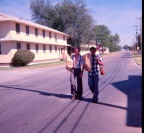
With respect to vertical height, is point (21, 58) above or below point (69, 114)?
above

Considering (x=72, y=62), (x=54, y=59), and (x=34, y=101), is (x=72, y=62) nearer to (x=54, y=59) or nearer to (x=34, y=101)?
(x=34, y=101)

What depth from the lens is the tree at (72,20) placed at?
2189 inches

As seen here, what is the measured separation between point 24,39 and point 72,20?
25373 millimetres

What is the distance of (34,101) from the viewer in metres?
8.84

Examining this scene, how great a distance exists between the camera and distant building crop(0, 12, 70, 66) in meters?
30.6

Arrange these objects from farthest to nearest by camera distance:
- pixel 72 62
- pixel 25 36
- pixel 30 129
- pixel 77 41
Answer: pixel 77 41 → pixel 25 36 → pixel 72 62 → pixel 30 129

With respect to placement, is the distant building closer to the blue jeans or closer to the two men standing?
the two men standing

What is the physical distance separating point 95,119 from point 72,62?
2.81m

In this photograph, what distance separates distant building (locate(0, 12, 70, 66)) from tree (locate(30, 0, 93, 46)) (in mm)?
8824

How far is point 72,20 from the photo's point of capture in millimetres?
56781

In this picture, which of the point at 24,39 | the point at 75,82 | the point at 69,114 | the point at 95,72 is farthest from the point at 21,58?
the point at 69,114

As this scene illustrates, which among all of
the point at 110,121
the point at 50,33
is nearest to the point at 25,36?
the point at 50,33

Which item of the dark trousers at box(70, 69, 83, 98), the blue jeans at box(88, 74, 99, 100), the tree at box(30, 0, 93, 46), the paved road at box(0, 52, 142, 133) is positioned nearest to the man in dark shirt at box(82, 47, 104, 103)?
the blue jeans at box(88, 74, 99, 100)

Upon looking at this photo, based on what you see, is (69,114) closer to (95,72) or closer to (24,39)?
(95,72)
